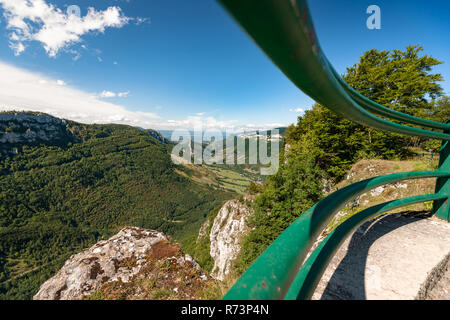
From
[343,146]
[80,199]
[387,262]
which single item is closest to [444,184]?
[387,262]

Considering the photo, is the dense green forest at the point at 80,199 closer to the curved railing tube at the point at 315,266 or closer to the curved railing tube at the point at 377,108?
the curved railing tube at the point at 315,266

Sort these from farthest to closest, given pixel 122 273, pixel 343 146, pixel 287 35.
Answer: pixel 343 146 → pixel 122 273 → pixel 287 35

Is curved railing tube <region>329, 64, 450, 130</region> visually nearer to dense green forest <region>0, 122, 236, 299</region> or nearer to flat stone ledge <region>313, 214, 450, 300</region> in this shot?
flat stone ledge <region>313, 214, 450, 300</region>

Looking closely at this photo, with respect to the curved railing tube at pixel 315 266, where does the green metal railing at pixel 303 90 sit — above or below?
above

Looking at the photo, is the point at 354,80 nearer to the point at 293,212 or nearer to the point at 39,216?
the point at 293,212

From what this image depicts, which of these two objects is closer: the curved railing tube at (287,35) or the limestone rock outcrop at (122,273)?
the curved railing tube at (287,35)

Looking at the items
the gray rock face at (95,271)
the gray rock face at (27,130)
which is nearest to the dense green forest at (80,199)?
the gray rock face at (27,130)

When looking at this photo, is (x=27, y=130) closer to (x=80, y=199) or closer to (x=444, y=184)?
(x=80, y=199)
